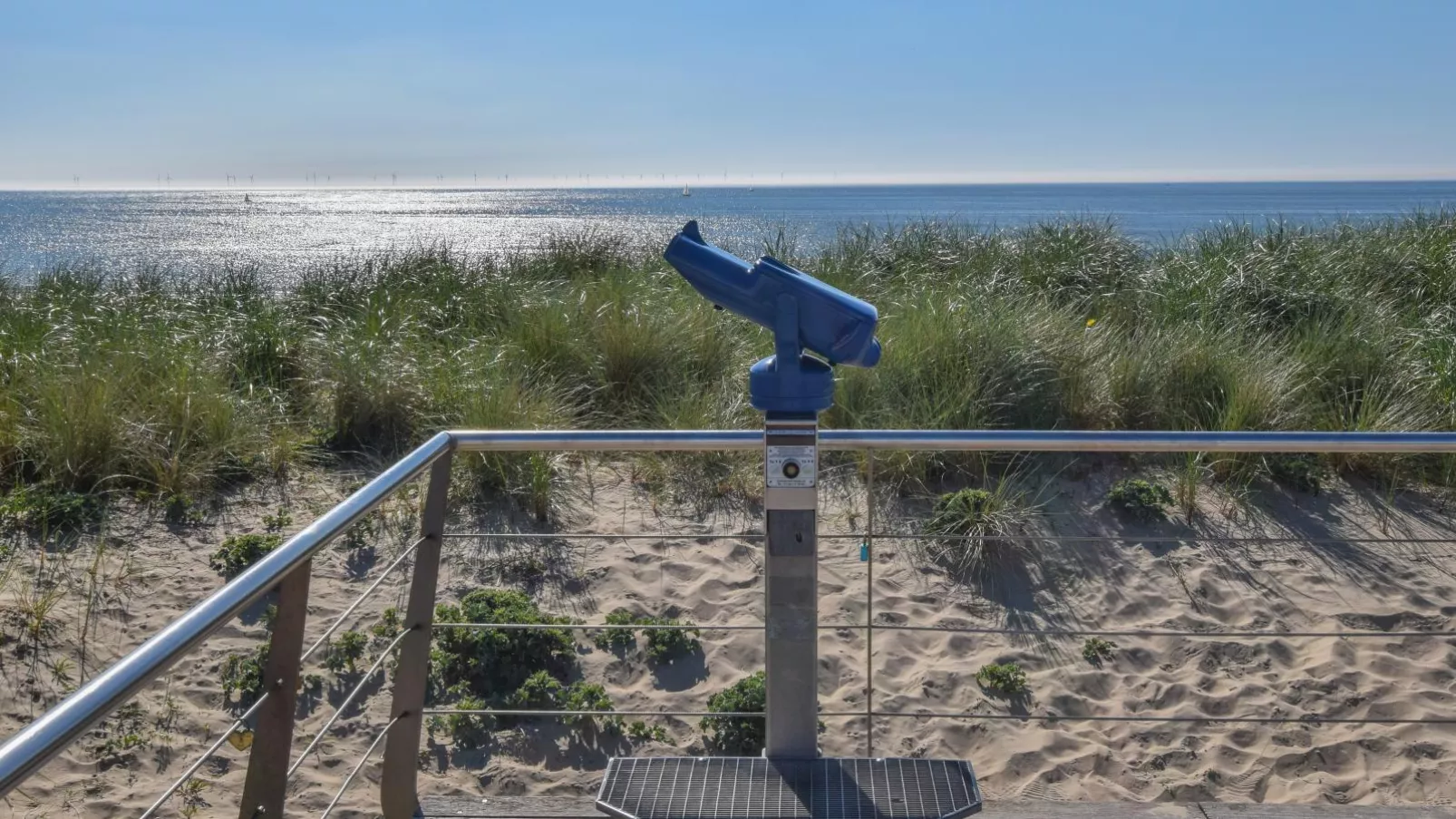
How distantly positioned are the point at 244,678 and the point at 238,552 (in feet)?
4.13

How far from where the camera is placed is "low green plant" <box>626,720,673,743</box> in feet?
15.0

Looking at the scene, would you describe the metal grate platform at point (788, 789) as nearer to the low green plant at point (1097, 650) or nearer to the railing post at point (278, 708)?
the railing post at point (278, 708)

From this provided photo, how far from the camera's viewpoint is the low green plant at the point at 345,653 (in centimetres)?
501

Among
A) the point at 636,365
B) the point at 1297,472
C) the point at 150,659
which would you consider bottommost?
the point at 1297,472

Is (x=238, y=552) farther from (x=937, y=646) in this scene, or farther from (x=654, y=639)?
(x=937, y=646)

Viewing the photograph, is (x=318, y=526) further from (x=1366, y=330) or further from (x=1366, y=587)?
(x=1366, y=330)

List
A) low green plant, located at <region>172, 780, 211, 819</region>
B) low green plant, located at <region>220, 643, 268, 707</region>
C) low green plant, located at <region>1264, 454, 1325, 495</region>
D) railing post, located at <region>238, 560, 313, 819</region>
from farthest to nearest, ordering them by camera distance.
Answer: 1. low green plant, located at <region>1264, 454, 1325, 495</region>
2. low green plant, located at <region>220, 643, 268, 707</region>
3. low green plant, located at <region>172, 780, 211, 819</region>
4. railing post, located at <region>238, 560, 313, 819</region>

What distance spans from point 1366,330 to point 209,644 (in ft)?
25.3

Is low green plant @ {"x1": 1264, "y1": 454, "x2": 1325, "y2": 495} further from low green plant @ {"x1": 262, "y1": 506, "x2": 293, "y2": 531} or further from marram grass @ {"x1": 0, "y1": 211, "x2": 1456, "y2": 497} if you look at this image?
low green plant @ {"x1": 262, "y1": 506, "x2": 293, "y2": 531}

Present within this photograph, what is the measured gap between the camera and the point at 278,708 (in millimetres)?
1861

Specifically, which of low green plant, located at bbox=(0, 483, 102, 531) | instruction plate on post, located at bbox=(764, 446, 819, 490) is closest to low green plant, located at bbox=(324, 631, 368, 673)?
low green plant, located at bbox=(0, 483, 102, 531)

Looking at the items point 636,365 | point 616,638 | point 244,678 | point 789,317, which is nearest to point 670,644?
point 616,638

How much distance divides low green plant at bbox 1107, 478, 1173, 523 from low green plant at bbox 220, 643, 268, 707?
176 inches

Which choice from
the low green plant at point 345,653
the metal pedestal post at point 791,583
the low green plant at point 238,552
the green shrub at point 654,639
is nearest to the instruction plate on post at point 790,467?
the metal pedestal post at point 791,583
